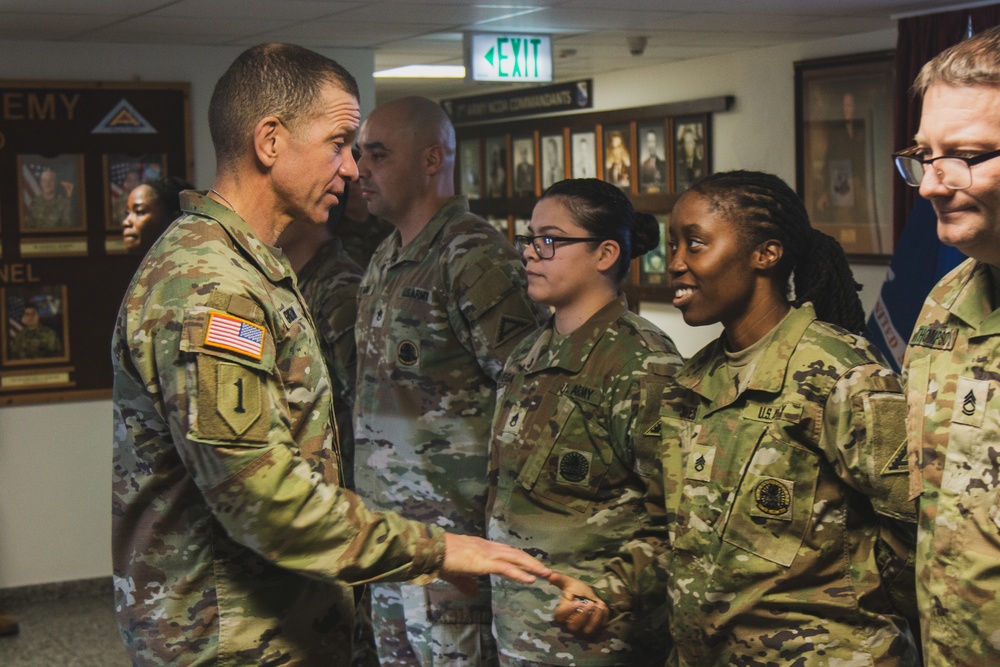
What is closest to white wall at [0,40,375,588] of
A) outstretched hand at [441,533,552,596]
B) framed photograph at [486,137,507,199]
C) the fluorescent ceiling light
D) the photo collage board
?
the fluorescent ceiling light

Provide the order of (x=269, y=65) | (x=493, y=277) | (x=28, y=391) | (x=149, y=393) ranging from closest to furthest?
(x=149, y=393), (x=269, y=65), (x=493, y=277), (x=28, y=391)

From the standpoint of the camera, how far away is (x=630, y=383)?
255 cm

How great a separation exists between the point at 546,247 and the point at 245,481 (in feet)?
4.24

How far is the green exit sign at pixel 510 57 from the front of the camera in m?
5.84

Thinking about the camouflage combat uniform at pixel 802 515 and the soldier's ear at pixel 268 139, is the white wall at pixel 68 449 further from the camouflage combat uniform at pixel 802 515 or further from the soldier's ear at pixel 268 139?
the camouflage combat uniform at pixel 802 515

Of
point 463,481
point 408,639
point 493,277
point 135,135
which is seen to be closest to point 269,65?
point 493,277

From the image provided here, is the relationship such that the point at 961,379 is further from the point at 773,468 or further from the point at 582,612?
the point at 582,612

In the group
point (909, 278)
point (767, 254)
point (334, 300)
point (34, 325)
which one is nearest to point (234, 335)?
point (767, 254)

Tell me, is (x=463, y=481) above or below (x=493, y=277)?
below

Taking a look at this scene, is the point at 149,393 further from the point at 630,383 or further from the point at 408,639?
the point at 408,639

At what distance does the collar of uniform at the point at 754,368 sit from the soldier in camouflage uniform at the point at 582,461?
21 cm

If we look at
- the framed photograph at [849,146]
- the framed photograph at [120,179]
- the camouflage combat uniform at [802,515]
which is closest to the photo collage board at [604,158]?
the framed photograph at [849,146]

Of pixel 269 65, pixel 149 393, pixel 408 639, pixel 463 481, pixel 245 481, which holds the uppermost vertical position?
pixel 269 65

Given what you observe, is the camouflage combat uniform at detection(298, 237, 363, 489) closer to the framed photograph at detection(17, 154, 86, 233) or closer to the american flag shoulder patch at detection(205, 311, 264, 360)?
the american flag shoulder patch at detection(205, 311, 264, 360)
